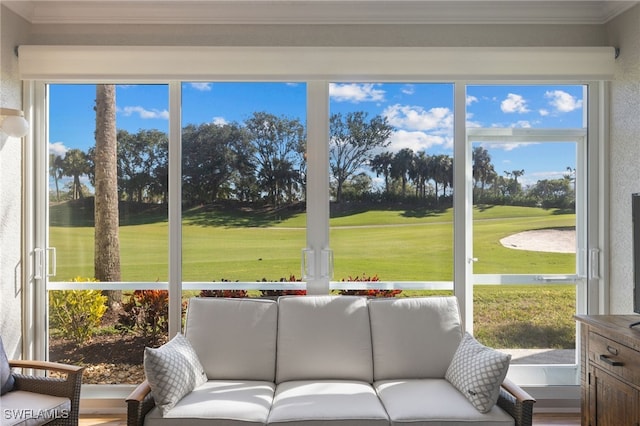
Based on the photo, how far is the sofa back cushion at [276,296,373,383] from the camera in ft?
9.95

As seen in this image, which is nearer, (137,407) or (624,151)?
(137,407)

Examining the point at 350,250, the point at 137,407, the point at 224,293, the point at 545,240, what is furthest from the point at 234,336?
the point at 545,240

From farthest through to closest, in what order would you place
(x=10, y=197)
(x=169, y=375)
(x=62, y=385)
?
(x=10, y=197), (x=62, y=385), (x=169, y=375)

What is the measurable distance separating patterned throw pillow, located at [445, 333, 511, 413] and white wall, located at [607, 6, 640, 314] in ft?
4.33

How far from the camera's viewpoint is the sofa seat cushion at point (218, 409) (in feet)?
8.17

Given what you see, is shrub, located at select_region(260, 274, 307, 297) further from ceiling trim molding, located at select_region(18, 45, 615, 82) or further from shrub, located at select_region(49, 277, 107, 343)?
ceiling trim molding, located at select_region(18, 45, 615, 82)

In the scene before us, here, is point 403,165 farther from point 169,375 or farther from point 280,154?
point 169,375

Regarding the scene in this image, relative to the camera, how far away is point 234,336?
3078 mm

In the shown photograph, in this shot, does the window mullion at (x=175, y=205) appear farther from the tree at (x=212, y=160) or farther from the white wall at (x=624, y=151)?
the white wall at (x=624, y=151)

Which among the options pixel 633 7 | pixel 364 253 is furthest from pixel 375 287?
pixel 633 7

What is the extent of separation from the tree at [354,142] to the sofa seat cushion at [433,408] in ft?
4.64

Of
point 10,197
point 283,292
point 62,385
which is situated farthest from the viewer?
point 283,292

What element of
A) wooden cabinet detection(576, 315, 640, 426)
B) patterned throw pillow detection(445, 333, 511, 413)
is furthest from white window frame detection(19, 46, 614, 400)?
wooden cabinet detection(576, 315, 640, 426)

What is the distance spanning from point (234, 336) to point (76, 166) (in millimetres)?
1747
